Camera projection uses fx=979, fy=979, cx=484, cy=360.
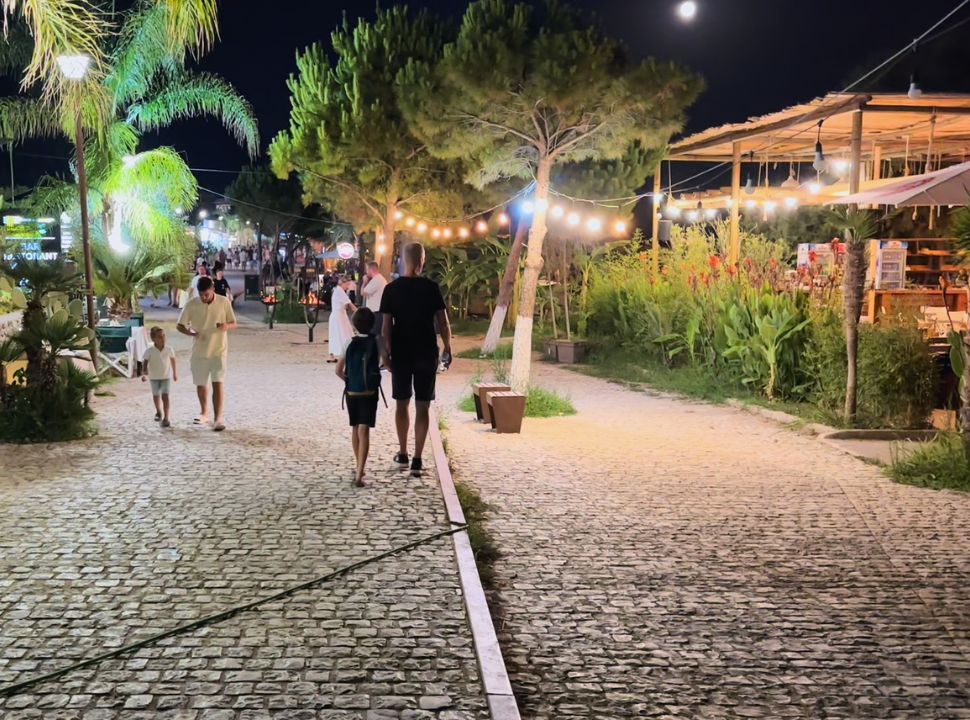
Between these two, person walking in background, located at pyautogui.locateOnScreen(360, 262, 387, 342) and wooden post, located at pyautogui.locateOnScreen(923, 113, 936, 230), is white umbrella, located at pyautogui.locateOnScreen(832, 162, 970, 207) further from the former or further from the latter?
person walking in background, located at pyautogui.locateOnScreen(360, 262, 387, 342)

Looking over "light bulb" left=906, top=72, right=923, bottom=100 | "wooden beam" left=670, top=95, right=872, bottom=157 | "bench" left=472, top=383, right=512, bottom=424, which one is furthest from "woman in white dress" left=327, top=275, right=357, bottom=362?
"light bulb" left=906, top=72, right=923, bottom=100

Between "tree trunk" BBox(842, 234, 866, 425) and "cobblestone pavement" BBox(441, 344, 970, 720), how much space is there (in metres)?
1.20

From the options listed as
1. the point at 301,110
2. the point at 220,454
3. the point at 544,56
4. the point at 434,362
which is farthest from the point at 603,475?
the point at 301,110

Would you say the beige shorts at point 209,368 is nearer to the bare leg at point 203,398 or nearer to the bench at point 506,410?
the bare leg at point 203,398

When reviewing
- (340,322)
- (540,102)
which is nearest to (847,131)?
(540,102)

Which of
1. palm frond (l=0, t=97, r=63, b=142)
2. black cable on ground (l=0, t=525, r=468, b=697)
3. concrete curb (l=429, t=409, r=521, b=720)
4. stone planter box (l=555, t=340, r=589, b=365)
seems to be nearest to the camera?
concrete curb (l=429, t=409, r=521, b=720)

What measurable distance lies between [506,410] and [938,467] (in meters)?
4.15

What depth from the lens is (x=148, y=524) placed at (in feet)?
20.8

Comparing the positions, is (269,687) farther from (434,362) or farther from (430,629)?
(434,362)

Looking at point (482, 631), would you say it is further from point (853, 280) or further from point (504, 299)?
point (504, 299)

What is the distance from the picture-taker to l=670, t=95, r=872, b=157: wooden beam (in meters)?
14.1

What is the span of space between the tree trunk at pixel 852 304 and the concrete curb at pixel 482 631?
17.6 feet

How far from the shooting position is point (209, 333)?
9836 mm

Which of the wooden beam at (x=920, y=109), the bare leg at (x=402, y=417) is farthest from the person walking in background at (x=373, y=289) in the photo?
the wooden beam at (x=920, y=109)
